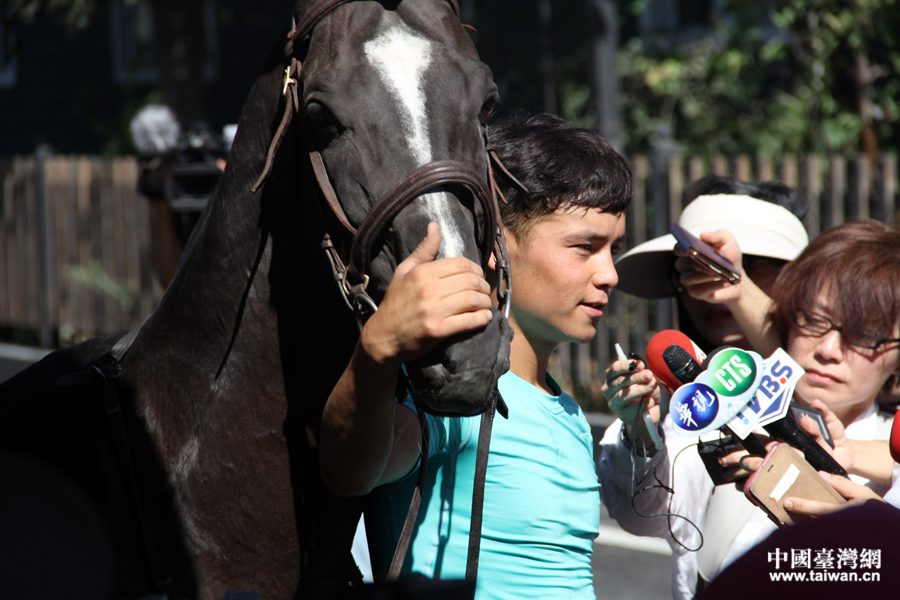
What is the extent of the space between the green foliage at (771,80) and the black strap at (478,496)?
317 inches

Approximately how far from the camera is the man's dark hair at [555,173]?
2.72 meters

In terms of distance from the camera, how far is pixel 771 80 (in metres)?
12.8

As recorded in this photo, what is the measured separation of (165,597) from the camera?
2.28 m

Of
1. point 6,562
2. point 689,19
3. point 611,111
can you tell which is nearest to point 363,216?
point 6,562

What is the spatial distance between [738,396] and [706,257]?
79 centimetres

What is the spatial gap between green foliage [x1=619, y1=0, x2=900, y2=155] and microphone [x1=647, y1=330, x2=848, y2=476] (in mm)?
7683

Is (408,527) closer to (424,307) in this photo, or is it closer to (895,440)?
(424,307)

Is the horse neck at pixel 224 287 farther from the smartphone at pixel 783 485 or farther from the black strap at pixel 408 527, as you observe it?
the smartphone at pixel 783 485

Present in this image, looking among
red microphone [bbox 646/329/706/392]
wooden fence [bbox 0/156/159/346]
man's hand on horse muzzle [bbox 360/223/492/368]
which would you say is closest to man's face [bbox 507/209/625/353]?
red microphone [bbox 646/329/706/392]

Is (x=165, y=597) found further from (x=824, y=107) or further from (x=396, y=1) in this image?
(x=824, y=107)

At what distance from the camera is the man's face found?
105 inches

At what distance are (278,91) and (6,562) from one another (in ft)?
3.59

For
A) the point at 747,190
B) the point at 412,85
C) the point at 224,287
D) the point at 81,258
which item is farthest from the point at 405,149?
the point at 81,258

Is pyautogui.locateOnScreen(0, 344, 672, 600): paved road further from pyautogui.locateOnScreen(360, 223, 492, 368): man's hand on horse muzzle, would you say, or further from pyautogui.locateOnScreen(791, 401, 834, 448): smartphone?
pyautogui.locateOnScreen(360, 223, 492, 368): man's hand on horse muzzle
